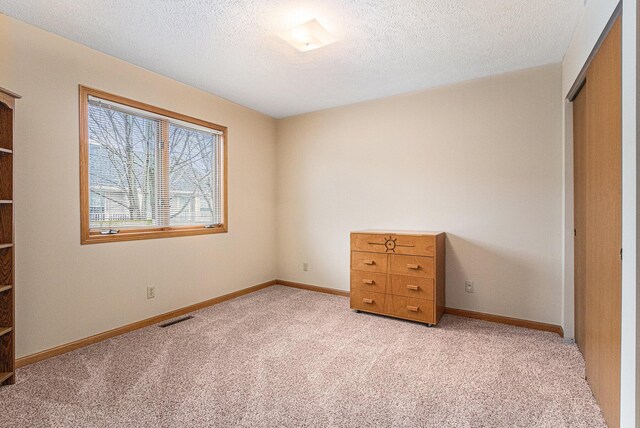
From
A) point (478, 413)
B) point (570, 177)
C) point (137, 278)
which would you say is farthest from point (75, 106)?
point (570, 177)

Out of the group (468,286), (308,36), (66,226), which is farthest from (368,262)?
(66,226)

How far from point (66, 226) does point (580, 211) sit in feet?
12.9

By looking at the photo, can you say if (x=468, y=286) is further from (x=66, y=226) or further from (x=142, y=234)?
(x=66, y=226)

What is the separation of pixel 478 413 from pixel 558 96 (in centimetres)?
269

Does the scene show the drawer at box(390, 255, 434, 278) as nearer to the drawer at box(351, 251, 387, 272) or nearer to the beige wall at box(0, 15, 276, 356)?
the drawer at box(351, 251, 387, 272)

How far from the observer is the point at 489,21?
2.19 m

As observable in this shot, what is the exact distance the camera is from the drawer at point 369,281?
3185mm

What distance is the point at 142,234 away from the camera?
294cm

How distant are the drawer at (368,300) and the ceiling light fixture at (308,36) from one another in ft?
7.70

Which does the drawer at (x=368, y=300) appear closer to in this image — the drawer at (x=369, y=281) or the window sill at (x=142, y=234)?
the drawer at (x=369, y=281)

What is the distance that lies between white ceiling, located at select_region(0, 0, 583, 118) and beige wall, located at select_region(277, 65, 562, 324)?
1.09 ft

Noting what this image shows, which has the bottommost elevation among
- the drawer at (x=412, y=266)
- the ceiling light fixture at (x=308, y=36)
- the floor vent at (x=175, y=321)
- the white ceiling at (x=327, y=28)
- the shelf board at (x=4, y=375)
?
the floor vent at (x=175, y=321)

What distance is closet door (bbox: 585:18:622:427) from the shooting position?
1.44 metres

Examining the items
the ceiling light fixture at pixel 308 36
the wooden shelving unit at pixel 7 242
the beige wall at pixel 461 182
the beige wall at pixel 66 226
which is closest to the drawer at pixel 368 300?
the beige wall at pixel 461 182
